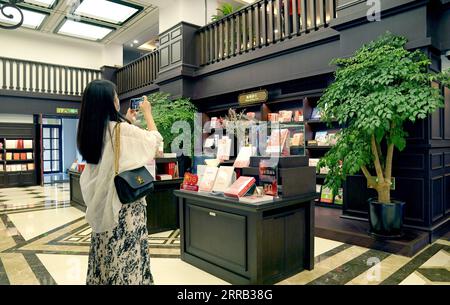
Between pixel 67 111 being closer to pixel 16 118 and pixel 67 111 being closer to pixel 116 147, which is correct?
pixel 16 118

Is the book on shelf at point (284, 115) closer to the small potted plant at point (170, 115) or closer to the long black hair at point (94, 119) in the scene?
the small potted plant at point (170, 115)

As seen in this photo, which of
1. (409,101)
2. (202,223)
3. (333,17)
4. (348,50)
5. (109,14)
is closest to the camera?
(202,223)

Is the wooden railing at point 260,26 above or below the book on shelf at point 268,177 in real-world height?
above

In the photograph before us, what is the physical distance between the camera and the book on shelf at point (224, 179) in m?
2.73

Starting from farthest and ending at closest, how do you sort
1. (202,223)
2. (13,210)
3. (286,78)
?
(13,210) → (286,78) → (202,223)

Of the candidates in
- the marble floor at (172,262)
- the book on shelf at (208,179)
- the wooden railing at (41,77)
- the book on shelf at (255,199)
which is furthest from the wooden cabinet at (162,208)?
the wooden railing at (41,77)

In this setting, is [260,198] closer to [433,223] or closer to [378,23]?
[433,223]

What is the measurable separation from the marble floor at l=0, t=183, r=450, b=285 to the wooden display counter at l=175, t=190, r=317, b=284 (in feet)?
0.42

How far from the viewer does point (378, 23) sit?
3.80 metres

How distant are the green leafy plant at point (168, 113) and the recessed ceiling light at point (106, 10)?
304 centimetres

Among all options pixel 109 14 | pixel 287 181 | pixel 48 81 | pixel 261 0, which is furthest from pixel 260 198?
pixel 48 81

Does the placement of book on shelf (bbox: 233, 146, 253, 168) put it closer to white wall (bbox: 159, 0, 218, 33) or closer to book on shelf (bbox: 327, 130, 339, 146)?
book on shelf (bbox: 327, 130, 339, 146)
